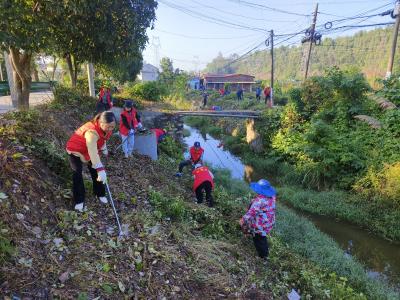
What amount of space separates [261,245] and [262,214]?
675 millimetres

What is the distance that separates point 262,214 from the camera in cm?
582

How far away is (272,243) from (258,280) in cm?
195

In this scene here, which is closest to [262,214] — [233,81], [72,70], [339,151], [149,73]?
[339,151]

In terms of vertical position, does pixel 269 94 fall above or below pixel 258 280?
above

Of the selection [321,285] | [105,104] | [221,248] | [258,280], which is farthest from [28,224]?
[105,104]

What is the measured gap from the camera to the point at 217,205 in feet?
25.6

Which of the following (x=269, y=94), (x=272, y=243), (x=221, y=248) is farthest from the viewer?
(x=269, y=94)

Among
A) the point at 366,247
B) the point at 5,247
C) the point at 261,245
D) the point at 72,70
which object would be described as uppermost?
the point at 72,70

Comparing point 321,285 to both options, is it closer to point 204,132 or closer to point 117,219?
point 117,219

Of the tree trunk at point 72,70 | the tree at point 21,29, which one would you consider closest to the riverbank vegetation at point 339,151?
the tree at point 21,29

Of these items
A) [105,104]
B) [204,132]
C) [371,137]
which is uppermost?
[105,104]

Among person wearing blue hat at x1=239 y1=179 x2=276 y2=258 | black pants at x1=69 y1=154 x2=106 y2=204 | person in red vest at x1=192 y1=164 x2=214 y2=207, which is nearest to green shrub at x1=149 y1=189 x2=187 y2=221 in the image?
person in red vest at x1=192 y1=164 x2=214 y2=207

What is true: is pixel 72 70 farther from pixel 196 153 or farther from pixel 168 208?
pixel 168 208

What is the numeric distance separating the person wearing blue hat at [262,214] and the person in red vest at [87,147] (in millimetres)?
2968
